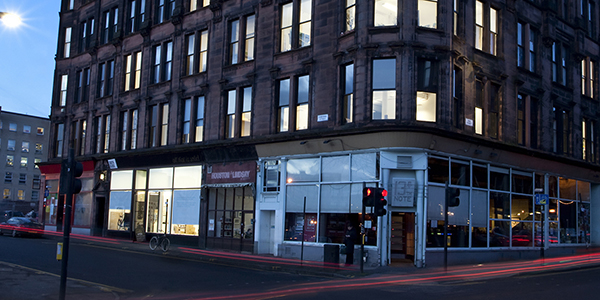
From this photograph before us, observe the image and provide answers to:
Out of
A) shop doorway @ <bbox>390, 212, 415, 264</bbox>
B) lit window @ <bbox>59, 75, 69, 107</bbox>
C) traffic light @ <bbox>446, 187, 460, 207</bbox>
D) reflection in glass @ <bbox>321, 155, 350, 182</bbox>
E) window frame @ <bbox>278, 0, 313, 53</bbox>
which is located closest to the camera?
traffic light @ <bbox>446, 187, 460, 207</bbox>

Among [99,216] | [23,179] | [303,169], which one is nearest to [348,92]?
[303,169]

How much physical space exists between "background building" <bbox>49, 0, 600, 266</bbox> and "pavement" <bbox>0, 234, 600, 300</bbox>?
1.50m

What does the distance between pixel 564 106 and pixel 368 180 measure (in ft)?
51.4

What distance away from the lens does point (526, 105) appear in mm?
28031

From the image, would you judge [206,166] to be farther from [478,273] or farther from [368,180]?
[478,273]

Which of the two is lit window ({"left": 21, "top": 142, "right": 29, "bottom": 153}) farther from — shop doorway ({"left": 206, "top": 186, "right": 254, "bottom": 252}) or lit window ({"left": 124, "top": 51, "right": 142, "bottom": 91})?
shop doorway ({"left": 206, "top": 186, "right": 254, "bottom": 252})

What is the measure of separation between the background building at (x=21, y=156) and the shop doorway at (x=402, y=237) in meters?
76.7

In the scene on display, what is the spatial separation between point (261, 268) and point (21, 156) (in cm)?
7965

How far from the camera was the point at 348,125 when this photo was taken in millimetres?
22844

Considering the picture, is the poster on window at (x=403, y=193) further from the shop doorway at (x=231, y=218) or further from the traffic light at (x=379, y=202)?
the shop doorway at (x=231, y=218)

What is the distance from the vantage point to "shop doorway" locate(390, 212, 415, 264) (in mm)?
21828

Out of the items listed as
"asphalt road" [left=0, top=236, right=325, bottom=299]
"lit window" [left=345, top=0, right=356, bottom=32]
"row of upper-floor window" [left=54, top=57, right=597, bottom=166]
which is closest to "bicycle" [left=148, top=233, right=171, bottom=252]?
"asphalt road" [left=0, top=236, right=325, bottom=299]

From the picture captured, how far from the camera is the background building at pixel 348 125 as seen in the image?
2208 cm

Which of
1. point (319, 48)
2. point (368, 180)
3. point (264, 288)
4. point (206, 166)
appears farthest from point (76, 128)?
point (264, 288)
